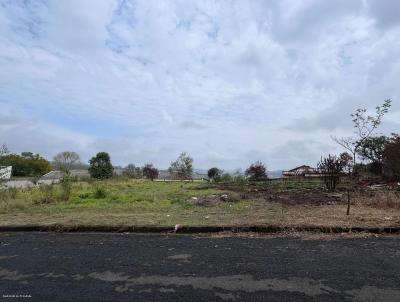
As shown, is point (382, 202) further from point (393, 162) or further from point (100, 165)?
point (100, 165)

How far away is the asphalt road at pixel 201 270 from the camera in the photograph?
4.39m

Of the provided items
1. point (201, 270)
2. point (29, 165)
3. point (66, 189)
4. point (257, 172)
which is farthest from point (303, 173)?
point (29, 165)

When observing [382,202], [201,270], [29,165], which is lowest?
[201,270]

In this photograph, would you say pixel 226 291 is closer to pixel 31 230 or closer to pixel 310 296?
pixel 310 296

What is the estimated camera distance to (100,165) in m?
51.2

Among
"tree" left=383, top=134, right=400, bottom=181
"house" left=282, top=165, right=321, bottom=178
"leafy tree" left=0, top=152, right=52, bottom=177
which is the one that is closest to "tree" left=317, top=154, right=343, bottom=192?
"tree" left=383, top=134, right=400, bottom=181

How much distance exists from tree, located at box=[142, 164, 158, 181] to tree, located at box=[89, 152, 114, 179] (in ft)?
14.9

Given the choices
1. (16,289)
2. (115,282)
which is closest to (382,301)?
(115,282)

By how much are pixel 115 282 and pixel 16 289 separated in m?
1.16

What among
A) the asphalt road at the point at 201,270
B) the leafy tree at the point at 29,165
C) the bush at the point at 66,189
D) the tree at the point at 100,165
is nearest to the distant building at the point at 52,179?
the bush at the point at 66,189

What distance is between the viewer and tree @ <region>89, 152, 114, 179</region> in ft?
163

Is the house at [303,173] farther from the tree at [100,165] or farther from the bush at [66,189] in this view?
the tree at [100,165]

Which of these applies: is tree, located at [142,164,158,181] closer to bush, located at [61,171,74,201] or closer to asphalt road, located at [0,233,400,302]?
bush, located at [61,171,74,201]

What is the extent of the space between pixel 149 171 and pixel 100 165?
647 centimetres
